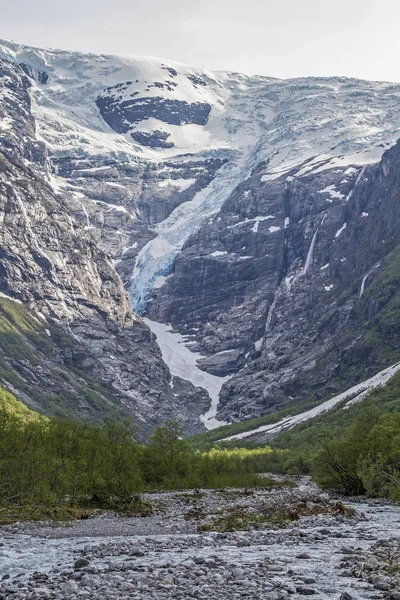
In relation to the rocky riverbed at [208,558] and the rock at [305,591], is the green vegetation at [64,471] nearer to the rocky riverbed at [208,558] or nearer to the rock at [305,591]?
the rocky riverbed at [208,558]

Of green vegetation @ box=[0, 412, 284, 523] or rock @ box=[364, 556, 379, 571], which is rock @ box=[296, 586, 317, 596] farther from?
green vegetation @ box=[0, 412, 284, 523]

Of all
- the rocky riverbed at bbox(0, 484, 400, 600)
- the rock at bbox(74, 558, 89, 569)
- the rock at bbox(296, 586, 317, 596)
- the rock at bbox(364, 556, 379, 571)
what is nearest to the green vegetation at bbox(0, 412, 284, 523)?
the rocky riverbed at bbox(0, 484, 400, 600)

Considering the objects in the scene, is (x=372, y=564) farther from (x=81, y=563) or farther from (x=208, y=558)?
(x=81, y=563)

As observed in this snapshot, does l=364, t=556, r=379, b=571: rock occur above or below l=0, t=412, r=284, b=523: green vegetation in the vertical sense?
below

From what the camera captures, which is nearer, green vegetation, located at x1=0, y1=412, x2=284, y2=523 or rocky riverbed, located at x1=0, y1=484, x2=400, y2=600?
rocky riverbed, located at x1=0, y1=484, x2=400, y2=600

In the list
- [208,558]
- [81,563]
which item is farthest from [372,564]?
[81,563]

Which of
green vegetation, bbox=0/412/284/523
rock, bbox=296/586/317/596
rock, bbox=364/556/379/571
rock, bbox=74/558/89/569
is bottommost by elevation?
rock, bbox=296/586/317/596

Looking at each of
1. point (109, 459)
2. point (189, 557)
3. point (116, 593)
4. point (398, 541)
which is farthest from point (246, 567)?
point (109, 459)

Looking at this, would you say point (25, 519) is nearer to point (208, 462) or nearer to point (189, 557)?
point (189, 557)

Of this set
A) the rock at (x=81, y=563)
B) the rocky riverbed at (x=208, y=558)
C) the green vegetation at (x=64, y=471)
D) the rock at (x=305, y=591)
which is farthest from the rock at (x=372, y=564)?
the green vegetation at (x=64, y=471)
